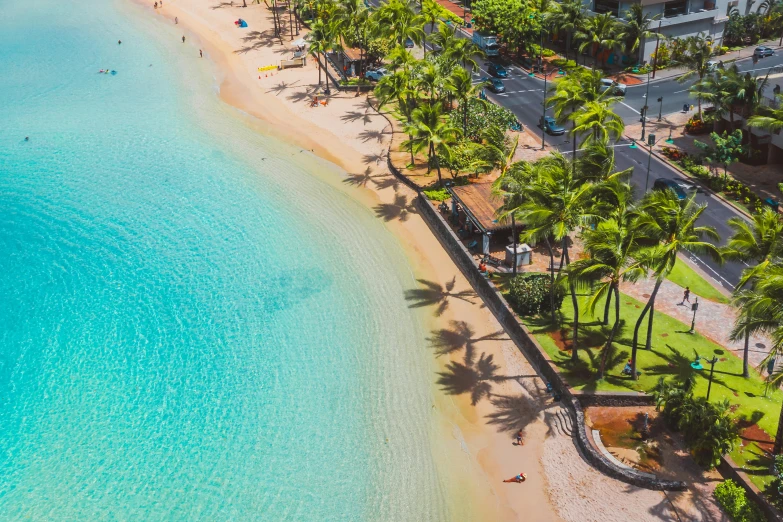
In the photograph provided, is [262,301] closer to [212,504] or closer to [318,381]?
[318,381]

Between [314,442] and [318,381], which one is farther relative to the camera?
[318,381]

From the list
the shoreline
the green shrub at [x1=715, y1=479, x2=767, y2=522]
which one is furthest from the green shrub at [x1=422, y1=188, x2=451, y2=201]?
the green shrub at [x1=715, y1=479, x2=767, y2=522]

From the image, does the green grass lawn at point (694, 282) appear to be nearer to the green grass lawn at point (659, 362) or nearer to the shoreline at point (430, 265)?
the green grass lawn at point (659, 362)

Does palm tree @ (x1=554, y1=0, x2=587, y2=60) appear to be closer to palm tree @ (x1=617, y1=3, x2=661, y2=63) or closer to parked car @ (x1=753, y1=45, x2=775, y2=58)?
palm tree @ (x1=617, y1=3, x2=661, y2=63)

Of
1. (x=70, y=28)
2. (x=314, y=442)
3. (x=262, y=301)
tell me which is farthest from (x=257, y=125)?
(x=70, y=28)

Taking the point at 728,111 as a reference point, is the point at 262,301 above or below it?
below

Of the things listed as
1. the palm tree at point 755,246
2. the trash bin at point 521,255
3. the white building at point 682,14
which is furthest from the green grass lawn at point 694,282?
the white building at point 682,14
